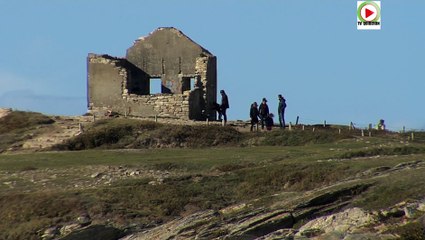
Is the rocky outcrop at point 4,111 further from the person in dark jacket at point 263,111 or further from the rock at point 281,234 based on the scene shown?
the rock at point 281,234

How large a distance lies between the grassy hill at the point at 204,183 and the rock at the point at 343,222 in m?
0.58

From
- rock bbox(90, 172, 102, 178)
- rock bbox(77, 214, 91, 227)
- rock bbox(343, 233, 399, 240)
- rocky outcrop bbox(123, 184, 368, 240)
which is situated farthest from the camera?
rock bbox(90, 172, 102, 178)

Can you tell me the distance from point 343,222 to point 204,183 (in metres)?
12.5

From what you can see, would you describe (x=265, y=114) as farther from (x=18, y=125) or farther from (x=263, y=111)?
(x=18, y=125)

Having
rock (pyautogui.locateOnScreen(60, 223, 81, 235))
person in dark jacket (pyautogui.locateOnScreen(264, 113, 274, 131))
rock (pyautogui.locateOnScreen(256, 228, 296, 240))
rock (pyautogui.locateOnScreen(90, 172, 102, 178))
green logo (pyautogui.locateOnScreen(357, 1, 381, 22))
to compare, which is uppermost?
green logo (pyautogui.locateOnScreen(357, 1, 381, 22))

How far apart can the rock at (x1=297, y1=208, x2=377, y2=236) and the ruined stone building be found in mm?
38135

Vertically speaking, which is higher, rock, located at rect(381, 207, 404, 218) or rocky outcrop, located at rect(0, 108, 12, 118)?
rocky outcrop, located at rect(0, 108, 12, 118)

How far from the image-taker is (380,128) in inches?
2635

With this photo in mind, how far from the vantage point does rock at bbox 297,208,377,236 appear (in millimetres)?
28406

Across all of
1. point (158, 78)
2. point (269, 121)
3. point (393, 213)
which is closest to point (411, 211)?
point (393, 213)

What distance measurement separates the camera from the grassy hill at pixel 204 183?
32.0 meters

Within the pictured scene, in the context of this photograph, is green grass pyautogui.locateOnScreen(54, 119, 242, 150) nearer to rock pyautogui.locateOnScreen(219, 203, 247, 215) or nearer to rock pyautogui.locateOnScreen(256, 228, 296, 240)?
rock pyautogui.locateOnScreen(219, 203, 247, 215)

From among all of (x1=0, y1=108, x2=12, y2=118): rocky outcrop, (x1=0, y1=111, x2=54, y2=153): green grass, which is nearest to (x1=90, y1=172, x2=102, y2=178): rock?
(x1=0, y1=111, x2=54, y2=153): green grass

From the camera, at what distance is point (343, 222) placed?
28766 mm
